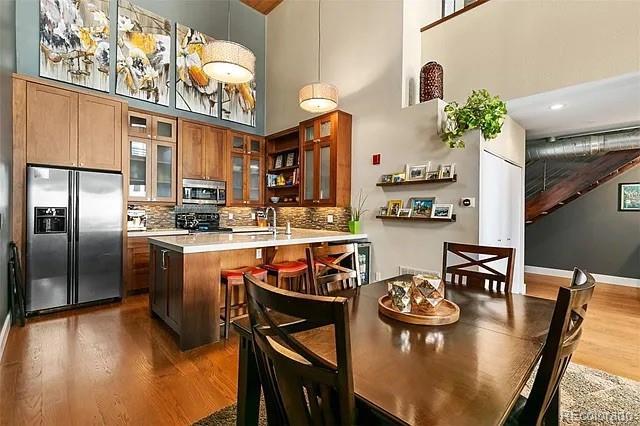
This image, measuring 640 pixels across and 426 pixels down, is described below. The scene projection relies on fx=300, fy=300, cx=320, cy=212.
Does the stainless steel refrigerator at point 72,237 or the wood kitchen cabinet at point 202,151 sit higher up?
the wood kitchen cabinet at point 202,151

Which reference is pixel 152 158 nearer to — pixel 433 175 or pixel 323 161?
pixel 323 161

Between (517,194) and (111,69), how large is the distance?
629cm

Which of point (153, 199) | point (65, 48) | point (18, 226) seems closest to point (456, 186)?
point (153, 199)

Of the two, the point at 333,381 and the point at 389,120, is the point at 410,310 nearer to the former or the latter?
the point at 333,381

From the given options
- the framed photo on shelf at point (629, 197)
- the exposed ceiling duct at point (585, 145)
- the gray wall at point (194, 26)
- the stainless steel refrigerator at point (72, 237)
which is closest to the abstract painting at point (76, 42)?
the gray wall at point (194, 26)

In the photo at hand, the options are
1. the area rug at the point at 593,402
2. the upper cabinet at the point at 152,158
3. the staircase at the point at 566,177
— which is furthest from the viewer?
the staircase at the point at 566,177

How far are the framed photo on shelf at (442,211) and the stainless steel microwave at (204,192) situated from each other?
3481 mm

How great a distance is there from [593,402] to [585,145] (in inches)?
166

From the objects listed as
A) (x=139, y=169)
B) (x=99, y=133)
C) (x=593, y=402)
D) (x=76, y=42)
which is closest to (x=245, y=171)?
(x=139, y=169)

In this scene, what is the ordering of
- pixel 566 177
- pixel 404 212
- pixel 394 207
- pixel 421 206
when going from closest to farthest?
pixel 421 206 → pixel 404 212 → pixel 394 207 → pixel 566 177

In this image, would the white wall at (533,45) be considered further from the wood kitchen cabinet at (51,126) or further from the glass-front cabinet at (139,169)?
the wood kitchen cabinet at (51,126)

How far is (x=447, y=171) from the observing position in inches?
135

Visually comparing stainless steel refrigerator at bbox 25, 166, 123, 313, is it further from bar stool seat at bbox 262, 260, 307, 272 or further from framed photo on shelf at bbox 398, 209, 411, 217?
framed photo on shelf at bbox 398, 209, 411, 217

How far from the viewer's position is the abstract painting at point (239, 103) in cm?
567
